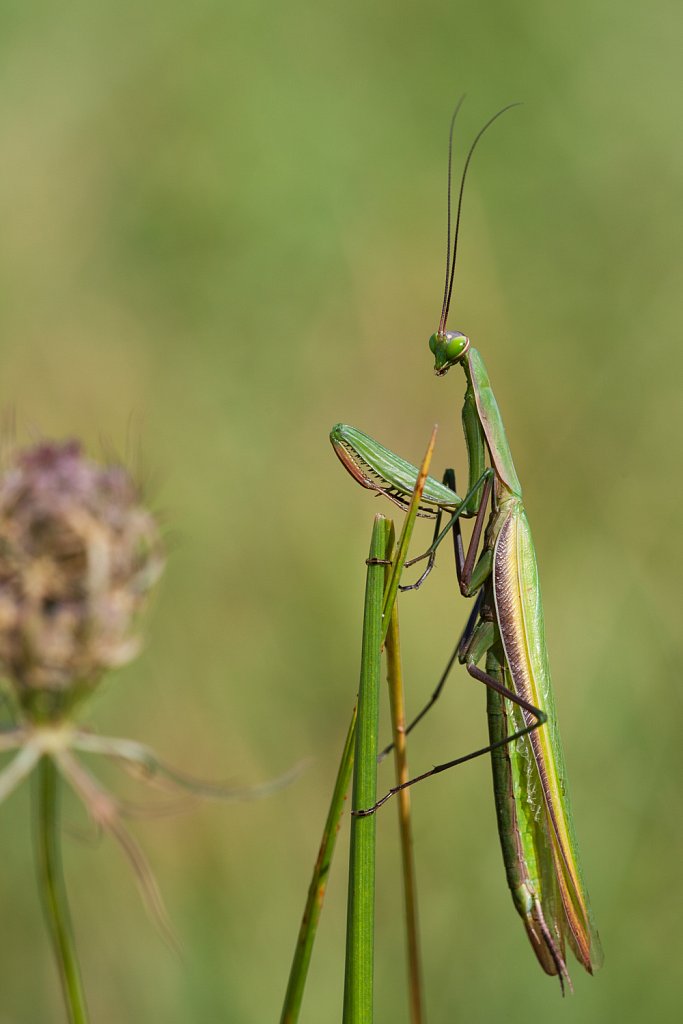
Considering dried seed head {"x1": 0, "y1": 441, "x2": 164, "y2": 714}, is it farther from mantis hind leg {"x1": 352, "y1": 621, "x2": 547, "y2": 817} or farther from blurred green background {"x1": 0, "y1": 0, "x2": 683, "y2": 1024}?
blurred green background {"x1": 0, "y1": 0, "x2": 683, "y2": 1024}

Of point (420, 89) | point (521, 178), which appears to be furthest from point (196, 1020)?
point (420, 89)

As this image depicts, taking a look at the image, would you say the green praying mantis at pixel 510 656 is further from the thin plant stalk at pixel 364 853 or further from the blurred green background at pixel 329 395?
the thin plant stalk at pixel 364 853

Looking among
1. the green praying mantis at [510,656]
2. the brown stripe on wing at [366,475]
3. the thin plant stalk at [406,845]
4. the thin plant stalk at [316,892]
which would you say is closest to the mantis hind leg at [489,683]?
the green praying mantis at [510,656]

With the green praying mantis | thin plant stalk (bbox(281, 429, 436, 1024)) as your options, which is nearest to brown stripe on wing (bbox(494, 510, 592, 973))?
the green praying mantis

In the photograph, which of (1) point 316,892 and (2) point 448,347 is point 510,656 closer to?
(2) point 448,347

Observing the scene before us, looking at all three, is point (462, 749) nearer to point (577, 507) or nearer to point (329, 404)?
point (577, 507)

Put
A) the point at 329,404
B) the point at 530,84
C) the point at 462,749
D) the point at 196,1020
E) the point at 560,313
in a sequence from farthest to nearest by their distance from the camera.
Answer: the point at 530,84 → the point at 560,313 → the point at 329,404 → the point at 462,749 → the point at 196,1020

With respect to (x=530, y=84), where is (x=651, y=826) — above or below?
below
